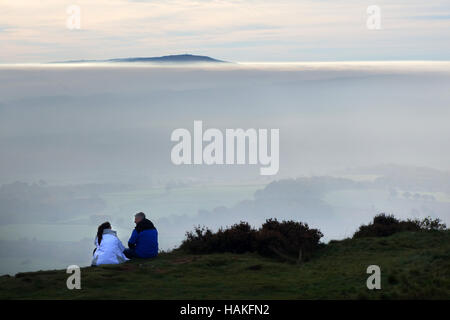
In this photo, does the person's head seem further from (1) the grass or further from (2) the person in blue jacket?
(1) the grass

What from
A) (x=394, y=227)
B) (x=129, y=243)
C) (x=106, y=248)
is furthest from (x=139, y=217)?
(x=394, y=227)

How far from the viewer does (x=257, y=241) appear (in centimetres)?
2303

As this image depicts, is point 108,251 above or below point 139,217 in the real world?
below

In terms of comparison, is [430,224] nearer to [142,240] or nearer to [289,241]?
[289,241]

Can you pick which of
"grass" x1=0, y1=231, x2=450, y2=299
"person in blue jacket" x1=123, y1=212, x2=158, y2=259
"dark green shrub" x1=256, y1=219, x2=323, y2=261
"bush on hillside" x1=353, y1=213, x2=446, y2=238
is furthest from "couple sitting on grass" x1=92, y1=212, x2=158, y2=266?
"bush on hillside" x1=353, y1=213, x2=446, y2=238

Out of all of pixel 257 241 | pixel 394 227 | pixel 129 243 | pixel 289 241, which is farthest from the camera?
pixel 394 227

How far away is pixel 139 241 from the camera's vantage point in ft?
68.4

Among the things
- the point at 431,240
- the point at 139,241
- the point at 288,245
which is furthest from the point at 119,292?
the point at 431,240

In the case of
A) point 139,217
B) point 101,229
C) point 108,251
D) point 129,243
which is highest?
point 139,217

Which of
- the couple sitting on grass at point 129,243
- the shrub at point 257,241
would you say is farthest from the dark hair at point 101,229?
the shrub at point 257,241

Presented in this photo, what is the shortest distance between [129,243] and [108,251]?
2.70 feet

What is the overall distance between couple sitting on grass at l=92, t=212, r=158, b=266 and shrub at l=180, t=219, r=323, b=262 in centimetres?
245
